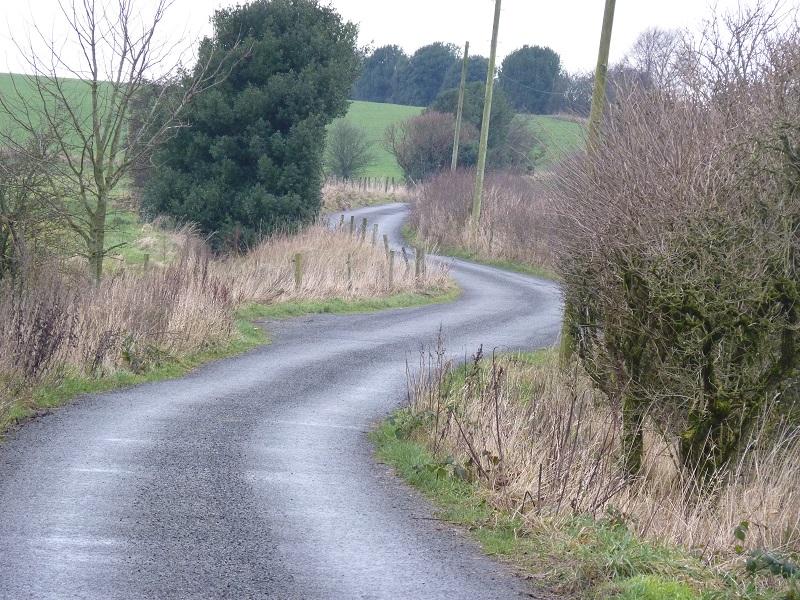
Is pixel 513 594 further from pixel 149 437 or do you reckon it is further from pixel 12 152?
pixel 12 152

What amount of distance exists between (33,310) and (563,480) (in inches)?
298

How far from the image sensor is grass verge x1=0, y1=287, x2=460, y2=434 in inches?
460

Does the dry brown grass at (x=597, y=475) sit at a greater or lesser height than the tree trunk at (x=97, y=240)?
lesser

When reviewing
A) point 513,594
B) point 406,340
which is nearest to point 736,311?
point 513,594

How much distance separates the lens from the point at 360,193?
62.8m

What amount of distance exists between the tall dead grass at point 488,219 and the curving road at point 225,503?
2126 centimetres

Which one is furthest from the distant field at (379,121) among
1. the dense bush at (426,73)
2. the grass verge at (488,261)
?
the grass verge at (488,261)

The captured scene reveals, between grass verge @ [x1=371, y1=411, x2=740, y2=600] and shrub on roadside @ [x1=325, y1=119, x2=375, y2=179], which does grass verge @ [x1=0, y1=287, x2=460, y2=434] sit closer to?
Result: grass verge @ [x1=371, y1=411, x2=740, y2=600]

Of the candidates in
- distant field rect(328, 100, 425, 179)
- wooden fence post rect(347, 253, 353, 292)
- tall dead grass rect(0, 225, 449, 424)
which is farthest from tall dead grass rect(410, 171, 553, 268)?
distant field rect(328, 100, 425, 179)

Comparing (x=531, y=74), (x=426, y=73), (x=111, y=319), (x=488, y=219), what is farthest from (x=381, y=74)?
(x=111, y=319)

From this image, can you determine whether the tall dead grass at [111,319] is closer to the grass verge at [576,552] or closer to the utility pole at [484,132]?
the grass verge at [576,552]

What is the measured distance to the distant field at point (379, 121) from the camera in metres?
88.9

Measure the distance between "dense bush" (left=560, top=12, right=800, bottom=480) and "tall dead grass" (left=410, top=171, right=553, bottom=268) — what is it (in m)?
22.3

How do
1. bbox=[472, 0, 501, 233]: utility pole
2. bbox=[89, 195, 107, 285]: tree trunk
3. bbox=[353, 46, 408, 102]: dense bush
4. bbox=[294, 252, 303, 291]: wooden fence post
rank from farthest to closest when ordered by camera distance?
bbox=[353, 46, 408, 102]: dense bush, bbox=[472, 0, 501, 233]: utility pole, bbox=[294, 252, 303, 291]: wooden fence post, bbox=[89, 195, 107, 285]: tree trunk
